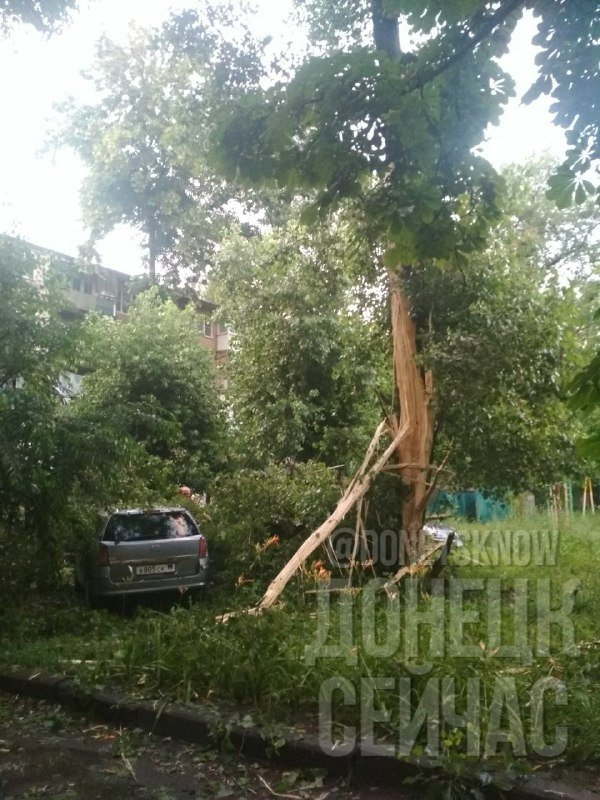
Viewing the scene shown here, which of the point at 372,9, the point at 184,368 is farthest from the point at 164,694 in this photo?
the point at 184,368

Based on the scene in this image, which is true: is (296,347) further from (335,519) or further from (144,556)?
(144,556)

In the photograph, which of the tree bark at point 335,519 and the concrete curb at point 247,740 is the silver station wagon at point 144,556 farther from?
the concrete curb at point 247,740

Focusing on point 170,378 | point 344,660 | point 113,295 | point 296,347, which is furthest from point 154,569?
point 113,295

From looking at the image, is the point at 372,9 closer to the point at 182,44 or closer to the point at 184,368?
the point at 182,44

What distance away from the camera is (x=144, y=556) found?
9.34 meters

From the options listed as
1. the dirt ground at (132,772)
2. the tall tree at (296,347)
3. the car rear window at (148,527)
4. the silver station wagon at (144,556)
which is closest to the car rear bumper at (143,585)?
the silver station wagon at (144,556)

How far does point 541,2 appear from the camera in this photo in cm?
484

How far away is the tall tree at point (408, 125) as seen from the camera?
5082 mm

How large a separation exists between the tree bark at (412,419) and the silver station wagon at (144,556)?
287cm

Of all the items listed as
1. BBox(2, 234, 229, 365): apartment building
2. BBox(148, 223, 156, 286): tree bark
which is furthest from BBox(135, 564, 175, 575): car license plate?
BBox(148, 223, 156, 286): tree bark

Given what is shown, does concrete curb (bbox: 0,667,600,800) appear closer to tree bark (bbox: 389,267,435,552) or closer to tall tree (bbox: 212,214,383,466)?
tree bark (bbox: 389,267,435,552)

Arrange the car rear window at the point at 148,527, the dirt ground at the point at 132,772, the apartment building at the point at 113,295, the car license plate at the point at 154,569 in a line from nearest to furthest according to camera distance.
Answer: the dirt ground at the point at 132,772, the car license plate at the point at 154,569, the car rear window at the point at 148,527, the apartment building at the point at 113,295

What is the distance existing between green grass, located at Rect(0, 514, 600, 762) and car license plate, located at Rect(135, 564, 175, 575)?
34.3 inches

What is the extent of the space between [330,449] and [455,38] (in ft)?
25.2
